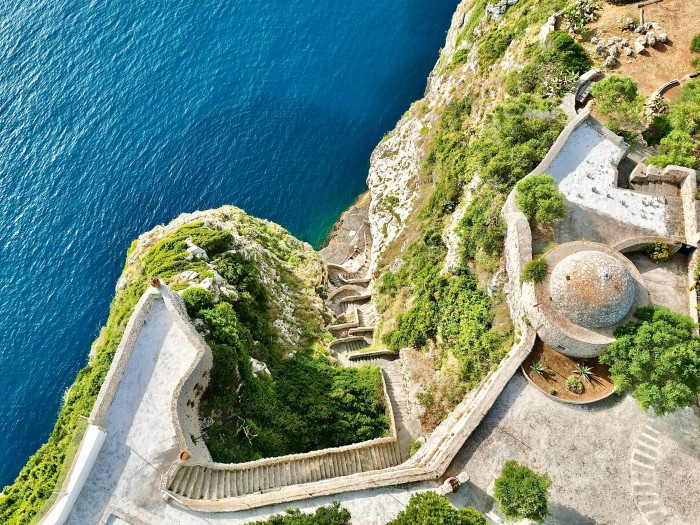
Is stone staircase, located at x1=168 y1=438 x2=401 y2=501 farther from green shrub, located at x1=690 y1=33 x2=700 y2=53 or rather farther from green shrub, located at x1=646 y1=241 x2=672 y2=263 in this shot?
green shrub, located at x1=690 y1=33 x2=700 y2=53

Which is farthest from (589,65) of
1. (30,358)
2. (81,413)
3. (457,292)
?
(30,358)

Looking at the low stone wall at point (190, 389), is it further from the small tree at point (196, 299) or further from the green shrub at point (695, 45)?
the green shrub at point (695, 45)

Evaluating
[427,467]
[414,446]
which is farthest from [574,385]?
[414,446]

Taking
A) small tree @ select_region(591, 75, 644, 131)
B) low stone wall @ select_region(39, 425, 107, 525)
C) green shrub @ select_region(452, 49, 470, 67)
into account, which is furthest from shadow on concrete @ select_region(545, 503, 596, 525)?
green shrub @ select_region(452, 49, 470, 67)

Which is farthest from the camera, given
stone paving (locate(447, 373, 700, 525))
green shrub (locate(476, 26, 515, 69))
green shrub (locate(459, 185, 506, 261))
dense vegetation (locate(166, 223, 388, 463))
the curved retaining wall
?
green shrub (locate(476, 26, 515, 69))

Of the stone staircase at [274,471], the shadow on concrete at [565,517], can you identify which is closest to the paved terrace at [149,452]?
the stone staircase at [274,471]
